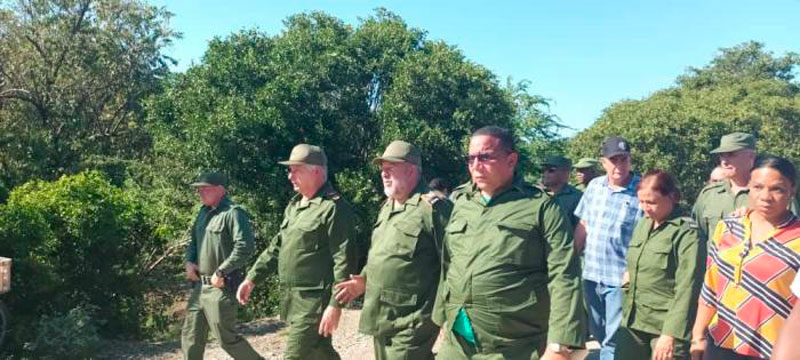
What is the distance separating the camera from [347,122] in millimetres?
14156

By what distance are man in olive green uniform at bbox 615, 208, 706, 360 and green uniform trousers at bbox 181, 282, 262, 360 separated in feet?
9.96

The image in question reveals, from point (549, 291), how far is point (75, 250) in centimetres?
660

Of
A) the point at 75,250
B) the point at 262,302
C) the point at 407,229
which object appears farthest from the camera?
the point at 262,302

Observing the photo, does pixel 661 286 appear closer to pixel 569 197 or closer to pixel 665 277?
pixel 665 277

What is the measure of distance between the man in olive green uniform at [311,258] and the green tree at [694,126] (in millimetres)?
21877

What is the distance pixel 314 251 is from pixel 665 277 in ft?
7.70

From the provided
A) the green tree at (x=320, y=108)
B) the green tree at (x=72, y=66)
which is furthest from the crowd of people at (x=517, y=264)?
the green tree at (x=72, y=66)

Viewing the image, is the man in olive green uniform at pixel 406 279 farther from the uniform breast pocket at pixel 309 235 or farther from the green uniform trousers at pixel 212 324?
the green uniform trousers at pixel 212 324

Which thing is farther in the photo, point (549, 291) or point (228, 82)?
point (228, 82)

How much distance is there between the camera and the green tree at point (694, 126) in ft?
79.9

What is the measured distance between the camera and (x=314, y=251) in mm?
4598

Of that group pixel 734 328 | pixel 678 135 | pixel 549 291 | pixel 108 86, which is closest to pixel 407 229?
pixel 549 291

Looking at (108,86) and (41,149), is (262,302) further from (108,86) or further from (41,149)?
(108,86)

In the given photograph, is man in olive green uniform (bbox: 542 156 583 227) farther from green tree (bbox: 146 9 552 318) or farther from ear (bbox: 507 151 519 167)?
green tree (bbox: 146 9 552 318)
